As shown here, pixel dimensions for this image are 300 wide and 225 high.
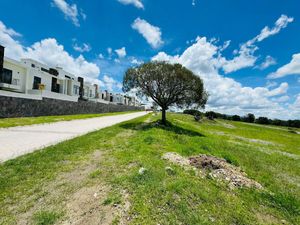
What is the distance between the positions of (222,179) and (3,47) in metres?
32.4

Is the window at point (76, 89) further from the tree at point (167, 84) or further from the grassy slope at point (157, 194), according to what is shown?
the grassy slope at point (157, 194)

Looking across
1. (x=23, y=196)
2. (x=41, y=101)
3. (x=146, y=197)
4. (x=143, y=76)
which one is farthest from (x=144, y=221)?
(x=41, y=101)

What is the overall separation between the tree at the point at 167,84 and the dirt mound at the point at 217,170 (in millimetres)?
12424

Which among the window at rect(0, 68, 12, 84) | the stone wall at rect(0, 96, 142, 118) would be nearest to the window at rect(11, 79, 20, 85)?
the window at rect(0, 68, 12, 84)

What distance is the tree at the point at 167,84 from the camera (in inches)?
723

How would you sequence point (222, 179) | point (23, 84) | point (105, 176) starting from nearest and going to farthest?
point (105, 176) < point (222, 179) < point (23, 84)

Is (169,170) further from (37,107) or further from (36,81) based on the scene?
(36,81)

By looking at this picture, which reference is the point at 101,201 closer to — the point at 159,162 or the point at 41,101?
the point at 159,162

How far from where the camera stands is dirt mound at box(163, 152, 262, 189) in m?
5.47

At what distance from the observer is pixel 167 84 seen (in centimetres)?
1886

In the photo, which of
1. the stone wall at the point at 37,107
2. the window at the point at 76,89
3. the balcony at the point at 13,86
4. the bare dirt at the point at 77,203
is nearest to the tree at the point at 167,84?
the stone wall at the point at 37,107

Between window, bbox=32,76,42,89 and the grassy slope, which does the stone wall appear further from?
the grassy slope

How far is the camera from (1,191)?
3.88 meters

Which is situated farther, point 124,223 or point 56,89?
point 56,89
